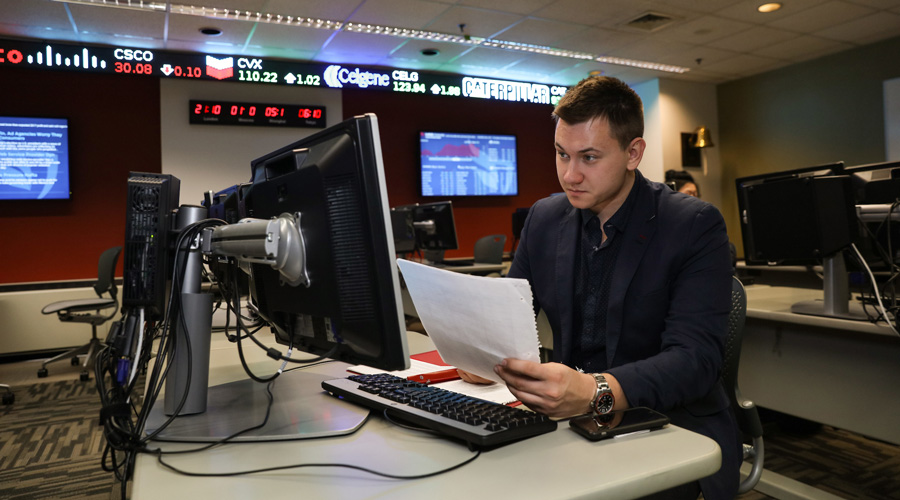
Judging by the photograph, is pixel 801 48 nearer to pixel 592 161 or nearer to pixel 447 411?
pixel 592 161

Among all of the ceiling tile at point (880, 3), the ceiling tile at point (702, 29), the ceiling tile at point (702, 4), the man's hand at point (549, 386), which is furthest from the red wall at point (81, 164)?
the ceiling tile at point (880, 3)

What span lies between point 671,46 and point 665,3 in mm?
1191

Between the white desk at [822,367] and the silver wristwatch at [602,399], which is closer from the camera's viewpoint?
Result: the silver wristwatch at [602,399]

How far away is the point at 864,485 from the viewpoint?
95.5 inches

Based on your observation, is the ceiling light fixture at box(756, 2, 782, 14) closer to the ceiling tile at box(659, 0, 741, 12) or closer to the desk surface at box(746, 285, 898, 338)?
the ceiling tile at box(659, 0, 741, 12)

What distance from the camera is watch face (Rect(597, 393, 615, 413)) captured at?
0.95m

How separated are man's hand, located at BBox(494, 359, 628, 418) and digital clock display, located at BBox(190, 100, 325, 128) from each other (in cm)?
546

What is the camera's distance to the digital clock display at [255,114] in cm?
559

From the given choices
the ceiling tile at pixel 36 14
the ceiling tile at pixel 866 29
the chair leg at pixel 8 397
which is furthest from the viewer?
the ceiling tile at pixel 866 29

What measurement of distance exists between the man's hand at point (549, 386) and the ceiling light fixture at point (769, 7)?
503cm

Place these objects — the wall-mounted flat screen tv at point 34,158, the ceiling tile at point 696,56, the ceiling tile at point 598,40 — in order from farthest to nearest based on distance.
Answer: the ceiling tile at point 696,56 → the ceiling tile at point 598,40 → the wall-mounted flat screen tv at point 34,158

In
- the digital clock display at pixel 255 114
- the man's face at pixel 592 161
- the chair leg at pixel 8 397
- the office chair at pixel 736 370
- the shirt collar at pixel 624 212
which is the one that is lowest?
the chair leg at pixel 8 397

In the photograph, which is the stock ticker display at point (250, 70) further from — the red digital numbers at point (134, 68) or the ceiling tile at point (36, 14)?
the ceiling tile at point (36, 14)

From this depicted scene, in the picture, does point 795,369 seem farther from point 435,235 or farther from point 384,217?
point 435,235
